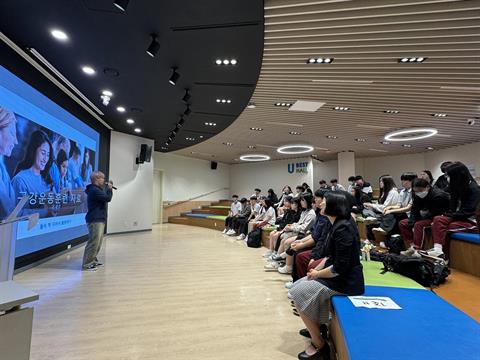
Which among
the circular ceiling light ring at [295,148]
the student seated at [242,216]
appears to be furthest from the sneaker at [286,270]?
the circular ceiling light ring at [295,148]

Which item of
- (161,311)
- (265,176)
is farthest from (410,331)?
(265,176)

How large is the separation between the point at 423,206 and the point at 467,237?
848 mm

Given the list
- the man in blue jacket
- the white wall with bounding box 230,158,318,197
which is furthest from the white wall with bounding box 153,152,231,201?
the man in blue jacket

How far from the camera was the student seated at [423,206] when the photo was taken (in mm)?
3609

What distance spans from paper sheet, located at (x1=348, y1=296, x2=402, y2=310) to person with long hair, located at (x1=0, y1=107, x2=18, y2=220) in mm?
4234

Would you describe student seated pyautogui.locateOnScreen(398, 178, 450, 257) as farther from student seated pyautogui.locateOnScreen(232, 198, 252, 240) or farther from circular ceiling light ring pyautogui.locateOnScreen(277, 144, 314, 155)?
circular ceiling light ring pyautogui.locateOnScreen(277, 144, 314, 155)

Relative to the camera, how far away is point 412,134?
8.13m

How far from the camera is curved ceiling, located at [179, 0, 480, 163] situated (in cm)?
288

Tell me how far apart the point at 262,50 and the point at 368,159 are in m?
11.6

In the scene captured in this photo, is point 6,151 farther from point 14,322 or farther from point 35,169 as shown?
point 14,322

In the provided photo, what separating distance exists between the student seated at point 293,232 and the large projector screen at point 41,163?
4025 millimetres

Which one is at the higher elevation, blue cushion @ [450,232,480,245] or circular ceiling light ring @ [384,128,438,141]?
circular ceiling light ring @ [384,128,438,141]

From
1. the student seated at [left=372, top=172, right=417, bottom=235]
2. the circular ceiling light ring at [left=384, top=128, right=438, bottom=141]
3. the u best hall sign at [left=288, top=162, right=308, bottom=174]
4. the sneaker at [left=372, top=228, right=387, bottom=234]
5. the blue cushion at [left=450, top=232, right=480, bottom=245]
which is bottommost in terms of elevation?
the sneaker at [left=372, top=228, right=387, bottom=234]

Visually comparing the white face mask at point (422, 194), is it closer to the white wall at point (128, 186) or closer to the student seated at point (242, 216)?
the student seated at point (242, 216)
